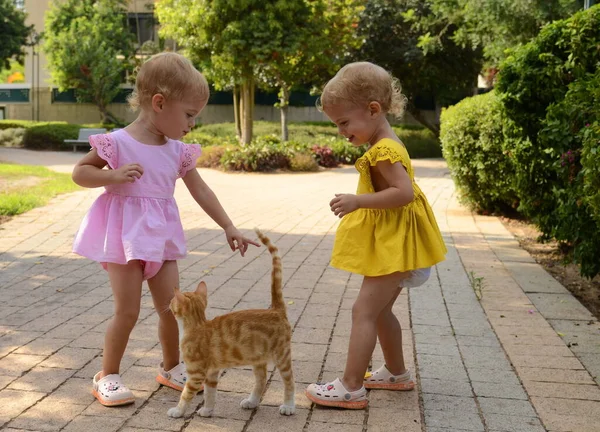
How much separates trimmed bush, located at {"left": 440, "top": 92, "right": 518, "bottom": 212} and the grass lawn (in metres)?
6.52

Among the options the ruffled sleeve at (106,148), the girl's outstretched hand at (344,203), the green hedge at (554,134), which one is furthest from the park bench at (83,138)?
the girl's outstretched hand at (344,203)

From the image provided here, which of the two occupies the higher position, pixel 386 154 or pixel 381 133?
pixel 381 133

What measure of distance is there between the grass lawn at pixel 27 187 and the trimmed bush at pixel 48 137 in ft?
34.9

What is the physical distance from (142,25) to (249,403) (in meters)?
38.4

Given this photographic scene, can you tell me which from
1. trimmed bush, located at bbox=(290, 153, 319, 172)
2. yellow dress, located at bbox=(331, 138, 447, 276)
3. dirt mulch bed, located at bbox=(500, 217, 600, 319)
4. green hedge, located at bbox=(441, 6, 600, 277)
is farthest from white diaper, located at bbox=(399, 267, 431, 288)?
trimmed bush, located at bbox=(290, 153, 319, 172)

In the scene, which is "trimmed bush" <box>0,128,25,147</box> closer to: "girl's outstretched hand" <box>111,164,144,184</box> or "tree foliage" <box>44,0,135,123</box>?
"tree foliage" <box>44,0,135,123</box>

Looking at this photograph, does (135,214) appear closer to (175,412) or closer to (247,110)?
(175,412)

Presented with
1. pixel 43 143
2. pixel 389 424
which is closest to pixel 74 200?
pixel 389 424

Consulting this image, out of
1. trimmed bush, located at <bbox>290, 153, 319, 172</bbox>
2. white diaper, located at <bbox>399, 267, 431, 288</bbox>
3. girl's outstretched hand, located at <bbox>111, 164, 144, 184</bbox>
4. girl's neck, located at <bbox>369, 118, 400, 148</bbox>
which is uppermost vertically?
girl's neck, located at <bbox>369, 118, 400, 148</bbox>

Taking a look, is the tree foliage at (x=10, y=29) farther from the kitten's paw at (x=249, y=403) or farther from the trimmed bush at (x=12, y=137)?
the kitten's paw at (x=249, y=403)

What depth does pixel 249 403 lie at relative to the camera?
362cm

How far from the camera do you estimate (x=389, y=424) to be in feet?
11.4

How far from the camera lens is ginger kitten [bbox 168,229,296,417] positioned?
3.40m

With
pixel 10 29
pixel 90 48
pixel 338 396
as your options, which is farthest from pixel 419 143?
pixel 338 396
